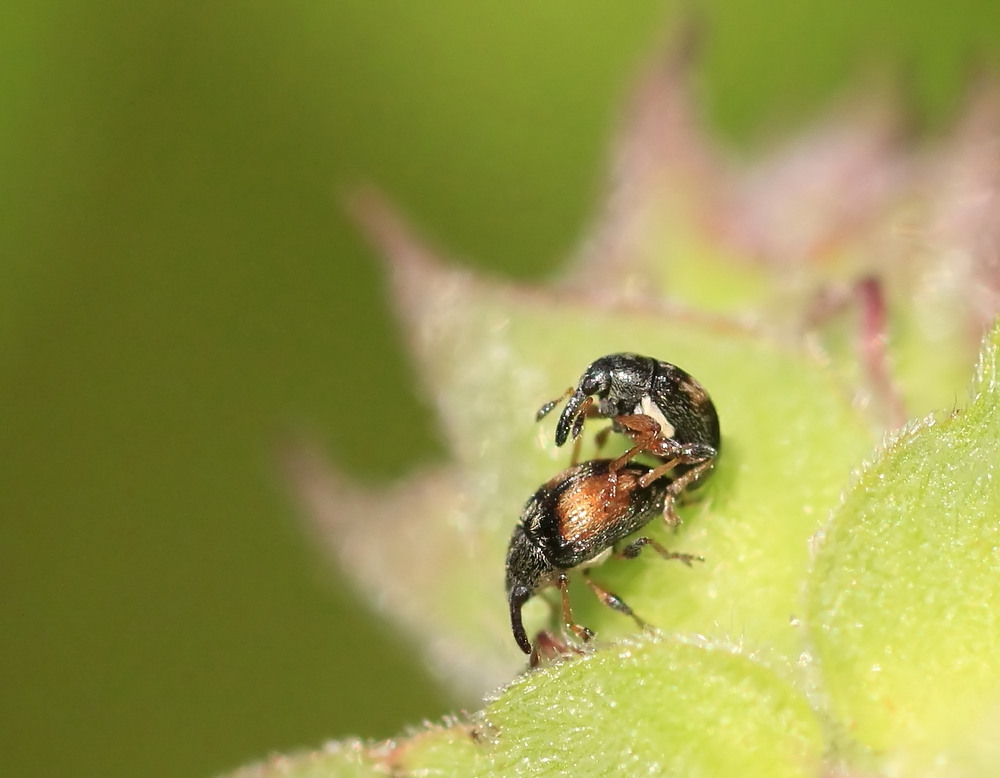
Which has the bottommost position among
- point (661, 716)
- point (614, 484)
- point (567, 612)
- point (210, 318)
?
point (661, 716)

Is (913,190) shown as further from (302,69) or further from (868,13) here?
(302,69)

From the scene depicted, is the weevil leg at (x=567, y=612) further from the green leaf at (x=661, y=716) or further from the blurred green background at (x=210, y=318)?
the blurred green background at (x=210, y=318)

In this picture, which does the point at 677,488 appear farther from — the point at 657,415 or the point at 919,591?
the point at 919,591

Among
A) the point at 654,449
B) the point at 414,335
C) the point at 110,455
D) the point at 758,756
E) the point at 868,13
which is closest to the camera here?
the point at 758,756

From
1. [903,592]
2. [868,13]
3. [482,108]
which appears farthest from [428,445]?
[903,592]

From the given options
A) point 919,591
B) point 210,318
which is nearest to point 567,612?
point 919,591

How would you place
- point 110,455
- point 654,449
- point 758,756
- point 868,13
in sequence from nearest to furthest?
1. point 758,756
2. point 654,449
3. point 110,455
4. point 868,13
